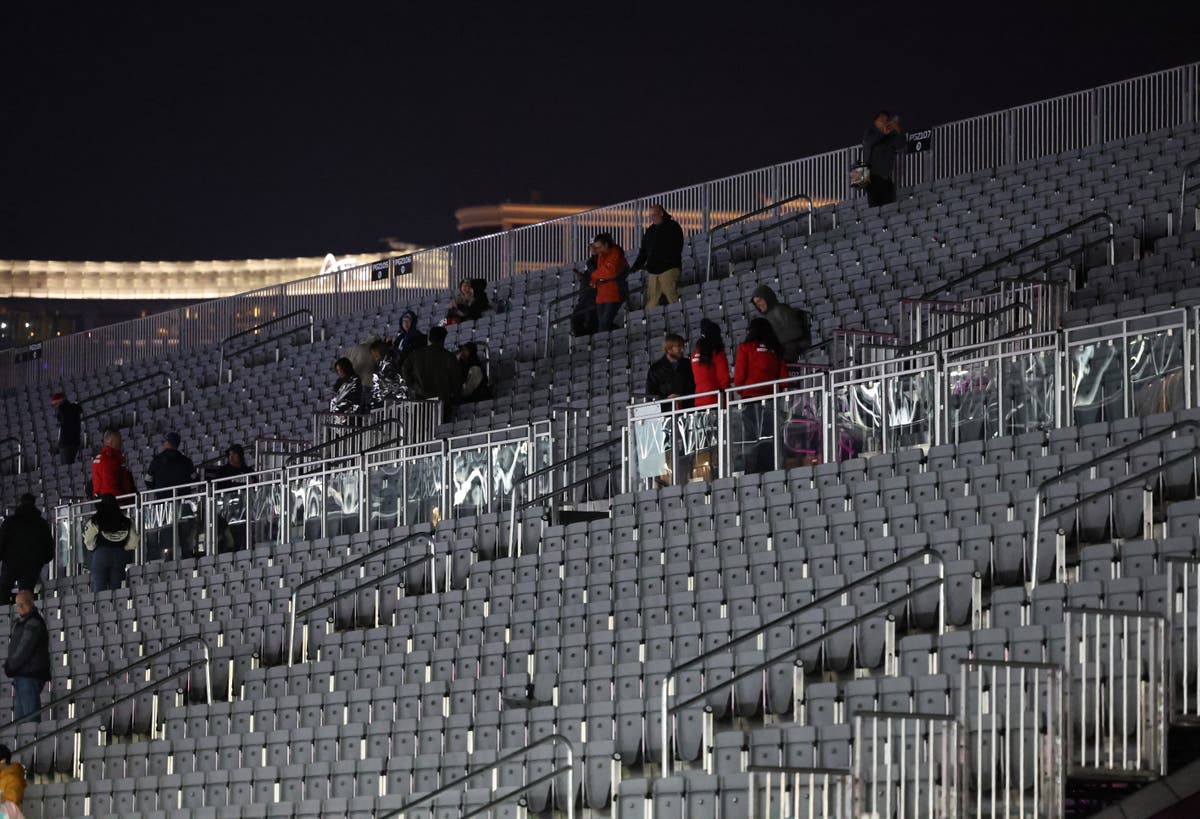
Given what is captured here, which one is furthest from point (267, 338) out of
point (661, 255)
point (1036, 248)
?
point (1036, 248)

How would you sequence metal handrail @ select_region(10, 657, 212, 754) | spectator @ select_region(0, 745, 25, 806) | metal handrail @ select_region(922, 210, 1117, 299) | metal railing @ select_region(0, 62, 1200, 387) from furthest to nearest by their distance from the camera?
metal railing @ select_region(0, 62, 1200, 387), metal handrail @ select_region(922, 210, 1117, 299), metal handrail @ select_region(10, 657, 212, 754), spectator @ select_region(0, 745, 25, 806)

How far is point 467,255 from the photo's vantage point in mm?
30234

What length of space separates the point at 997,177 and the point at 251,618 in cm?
953

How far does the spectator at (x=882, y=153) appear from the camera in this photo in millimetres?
23031

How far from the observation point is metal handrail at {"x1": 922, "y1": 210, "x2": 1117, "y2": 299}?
1866 cm

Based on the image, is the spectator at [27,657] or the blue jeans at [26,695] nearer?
the spectator at [27,657]

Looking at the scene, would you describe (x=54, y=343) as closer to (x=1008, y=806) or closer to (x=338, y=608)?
(x=338, y=608)

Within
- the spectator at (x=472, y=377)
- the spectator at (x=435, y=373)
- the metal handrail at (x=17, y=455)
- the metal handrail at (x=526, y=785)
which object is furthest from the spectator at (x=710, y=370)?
the metal handrail at (x=17, y=455)

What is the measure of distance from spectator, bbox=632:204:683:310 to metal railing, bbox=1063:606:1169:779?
12.2 m

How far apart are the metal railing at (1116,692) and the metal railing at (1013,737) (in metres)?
0.15

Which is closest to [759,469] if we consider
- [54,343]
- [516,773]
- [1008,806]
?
[516,773]

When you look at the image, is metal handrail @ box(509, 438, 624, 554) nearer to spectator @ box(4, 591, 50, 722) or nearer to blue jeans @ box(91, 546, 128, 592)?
spectator @ box(4, 591, 50, 722)

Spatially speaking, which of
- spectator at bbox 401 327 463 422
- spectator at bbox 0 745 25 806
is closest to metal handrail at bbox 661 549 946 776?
spectator at bbox 0 745 25 806

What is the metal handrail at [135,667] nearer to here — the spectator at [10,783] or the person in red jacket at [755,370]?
the spectator at [10,783]
